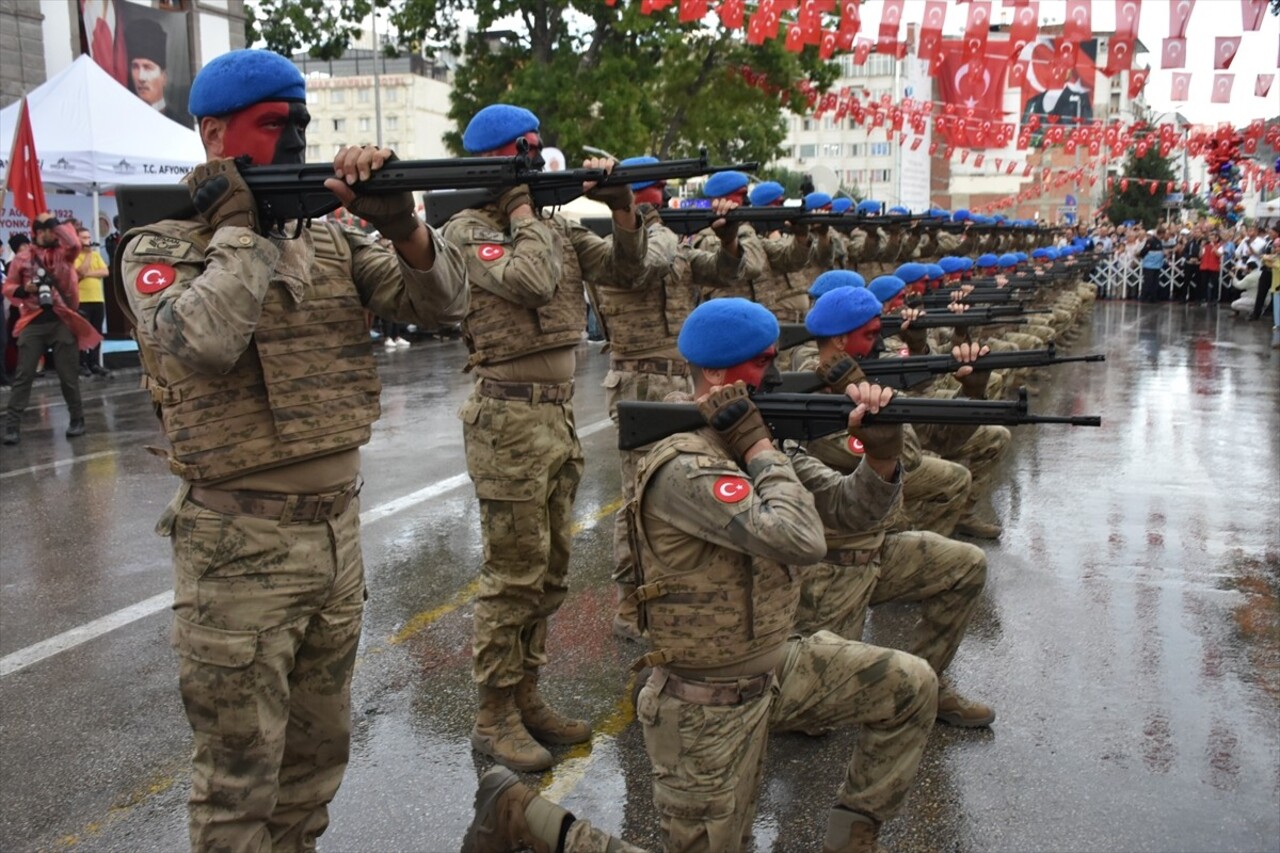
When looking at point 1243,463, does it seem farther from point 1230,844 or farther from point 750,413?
point 750,413

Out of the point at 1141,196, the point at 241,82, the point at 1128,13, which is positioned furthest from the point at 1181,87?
the point at 1141,196

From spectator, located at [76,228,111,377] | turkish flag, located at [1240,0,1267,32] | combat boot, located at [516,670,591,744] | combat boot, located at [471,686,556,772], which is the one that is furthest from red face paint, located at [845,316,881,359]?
spectator, located at [76,228,111,377]

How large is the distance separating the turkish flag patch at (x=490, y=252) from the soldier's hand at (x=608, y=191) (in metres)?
0.41

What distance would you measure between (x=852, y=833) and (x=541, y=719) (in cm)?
145

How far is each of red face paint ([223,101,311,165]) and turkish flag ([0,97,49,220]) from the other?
1225 centimetres

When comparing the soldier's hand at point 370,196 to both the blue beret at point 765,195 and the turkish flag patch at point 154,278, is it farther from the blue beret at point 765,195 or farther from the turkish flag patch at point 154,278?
the blue beret at point 765,195

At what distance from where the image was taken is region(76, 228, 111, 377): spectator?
15.5 meters

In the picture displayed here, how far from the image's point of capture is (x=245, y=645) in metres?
2.97

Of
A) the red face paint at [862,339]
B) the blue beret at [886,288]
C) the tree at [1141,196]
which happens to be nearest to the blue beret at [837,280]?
the blue beret at [886,288]

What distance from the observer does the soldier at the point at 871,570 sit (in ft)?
14.6

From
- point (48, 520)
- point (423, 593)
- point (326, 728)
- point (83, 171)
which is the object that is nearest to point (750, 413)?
point (326, 728)

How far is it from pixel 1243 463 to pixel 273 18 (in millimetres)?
26210

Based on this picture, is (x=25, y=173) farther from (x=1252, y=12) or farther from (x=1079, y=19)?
(x=1252, y=12)

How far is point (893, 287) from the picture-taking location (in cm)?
729
